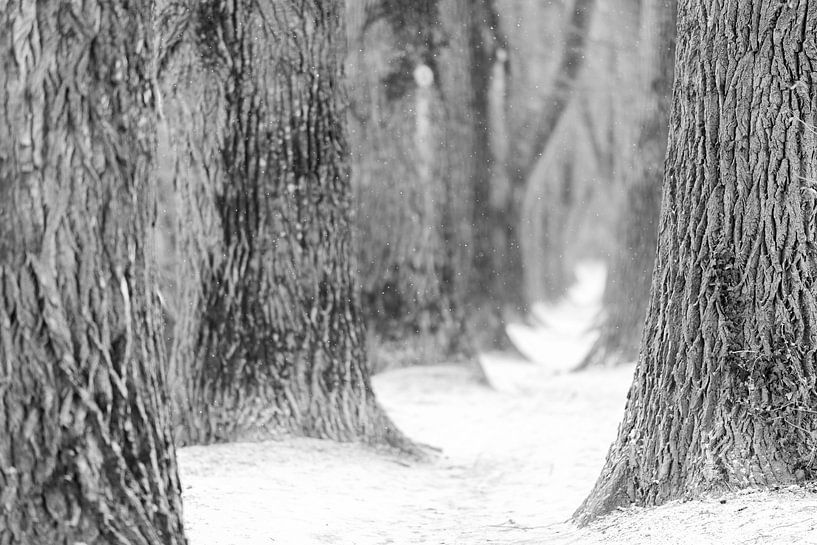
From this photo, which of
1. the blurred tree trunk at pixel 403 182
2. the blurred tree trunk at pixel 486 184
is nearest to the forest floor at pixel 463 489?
the blurred tree trunk at pixel 403 182

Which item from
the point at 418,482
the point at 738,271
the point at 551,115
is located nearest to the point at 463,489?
the point at 418,482

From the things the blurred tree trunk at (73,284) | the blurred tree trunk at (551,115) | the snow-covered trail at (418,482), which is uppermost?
the blurred tree trunk at (551,115)

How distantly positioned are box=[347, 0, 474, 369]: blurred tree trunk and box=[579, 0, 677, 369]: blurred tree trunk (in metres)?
1.96

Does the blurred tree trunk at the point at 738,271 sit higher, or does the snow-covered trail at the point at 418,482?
the blurred tree trunk at the point at 738,271

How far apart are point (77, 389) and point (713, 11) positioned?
135 inches

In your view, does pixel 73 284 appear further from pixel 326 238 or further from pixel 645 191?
pixel 645 191

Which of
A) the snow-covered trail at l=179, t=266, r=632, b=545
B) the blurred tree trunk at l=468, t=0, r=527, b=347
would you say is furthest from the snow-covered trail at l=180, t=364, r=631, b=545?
the blurred tree trunk at l=468, t=0, r=527, b=347

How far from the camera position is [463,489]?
24.2 feet

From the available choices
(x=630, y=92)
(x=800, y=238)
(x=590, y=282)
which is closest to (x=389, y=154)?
(x=630, y=92)

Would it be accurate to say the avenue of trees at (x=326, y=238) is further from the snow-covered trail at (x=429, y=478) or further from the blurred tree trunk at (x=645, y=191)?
the snow-covered trail at (x=429, y=478)

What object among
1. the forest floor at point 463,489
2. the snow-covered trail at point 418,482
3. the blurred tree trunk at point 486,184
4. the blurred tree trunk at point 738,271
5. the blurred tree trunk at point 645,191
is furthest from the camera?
the blurred tree trunk at point 486,184

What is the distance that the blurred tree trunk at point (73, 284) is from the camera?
3.60 meters

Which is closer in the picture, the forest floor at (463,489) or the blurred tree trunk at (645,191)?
the forest floor at (463,489)

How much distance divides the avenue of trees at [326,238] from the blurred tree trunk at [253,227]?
17 mm
